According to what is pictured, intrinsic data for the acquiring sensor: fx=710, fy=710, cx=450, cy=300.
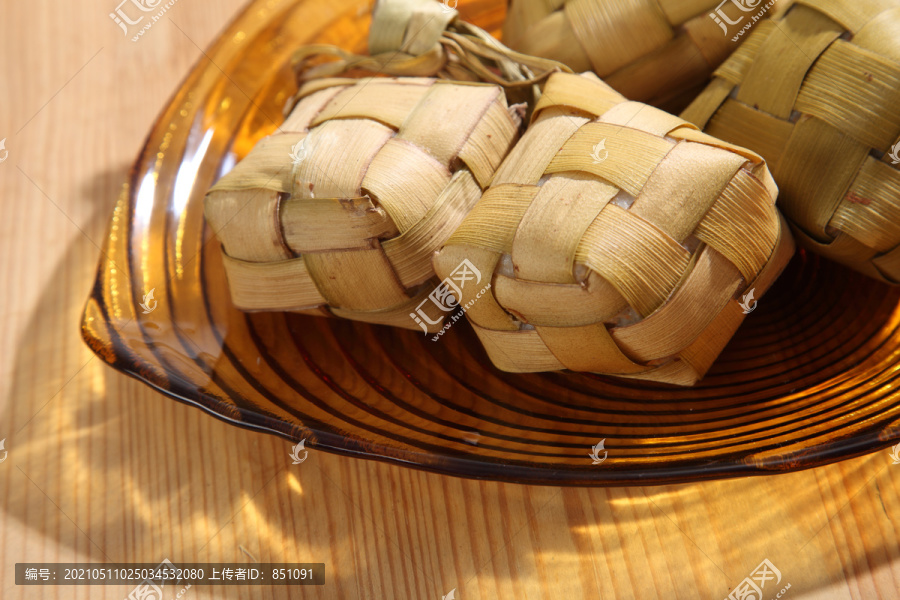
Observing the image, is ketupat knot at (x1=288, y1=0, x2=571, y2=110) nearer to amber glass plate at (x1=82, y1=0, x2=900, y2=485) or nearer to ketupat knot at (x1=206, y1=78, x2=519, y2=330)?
ketupat knot at (x1=206, y1=78, x2=519, y2=330)

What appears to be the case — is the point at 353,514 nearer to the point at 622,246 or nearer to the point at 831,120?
the point at 622,246

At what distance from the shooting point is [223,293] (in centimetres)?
70

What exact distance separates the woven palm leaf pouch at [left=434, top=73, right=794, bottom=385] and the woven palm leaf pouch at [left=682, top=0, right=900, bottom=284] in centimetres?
5

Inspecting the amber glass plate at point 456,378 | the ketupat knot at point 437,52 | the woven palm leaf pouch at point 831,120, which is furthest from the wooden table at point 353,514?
the ketupat knot at point 437,52

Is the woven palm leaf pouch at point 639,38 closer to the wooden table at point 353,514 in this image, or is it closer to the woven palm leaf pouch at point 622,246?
the woven palm leaf pouch at point 622,246

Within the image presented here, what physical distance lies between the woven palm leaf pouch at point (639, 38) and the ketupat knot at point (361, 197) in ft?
0.37

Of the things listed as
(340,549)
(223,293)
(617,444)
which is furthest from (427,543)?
(223,293)

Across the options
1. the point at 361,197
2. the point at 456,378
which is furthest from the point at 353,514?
the point at 361,197

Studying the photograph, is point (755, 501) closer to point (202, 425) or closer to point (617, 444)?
point (617, 444)

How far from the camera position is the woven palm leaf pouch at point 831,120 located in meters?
0.55

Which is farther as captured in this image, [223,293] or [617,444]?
[223,293]

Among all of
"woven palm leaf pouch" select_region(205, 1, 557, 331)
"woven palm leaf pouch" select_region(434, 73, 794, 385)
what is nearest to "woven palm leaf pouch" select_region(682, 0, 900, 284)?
"woven palm leaf pouch" select_region(434, 73, 794, 385)

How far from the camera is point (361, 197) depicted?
Answer: 566 millimetres

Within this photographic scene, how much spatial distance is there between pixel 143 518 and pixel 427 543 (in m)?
0.27
